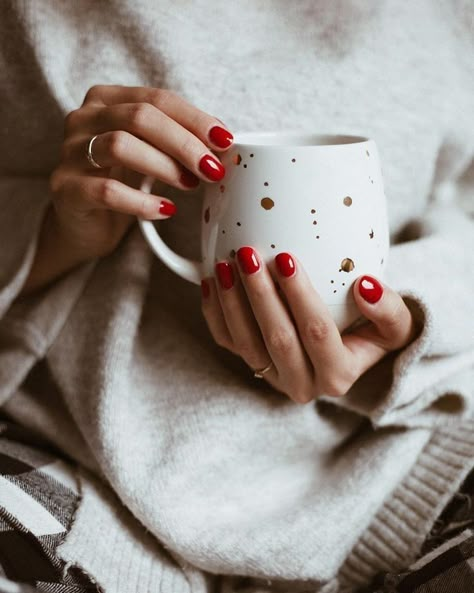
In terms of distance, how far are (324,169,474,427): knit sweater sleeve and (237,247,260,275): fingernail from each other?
0.18 metres

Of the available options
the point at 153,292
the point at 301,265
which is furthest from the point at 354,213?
the point at 153,292

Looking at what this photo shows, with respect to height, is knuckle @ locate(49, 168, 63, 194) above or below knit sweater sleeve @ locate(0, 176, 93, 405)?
above

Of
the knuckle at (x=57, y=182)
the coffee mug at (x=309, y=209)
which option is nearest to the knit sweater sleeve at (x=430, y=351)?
the coffee mug at (x=309, y=209)

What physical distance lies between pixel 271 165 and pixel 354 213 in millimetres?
73

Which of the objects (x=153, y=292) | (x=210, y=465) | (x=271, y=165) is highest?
(x=271, y=165)

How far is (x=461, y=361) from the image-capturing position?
653 mm

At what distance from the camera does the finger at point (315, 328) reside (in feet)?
1.56

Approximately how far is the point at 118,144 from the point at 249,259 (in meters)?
0.14

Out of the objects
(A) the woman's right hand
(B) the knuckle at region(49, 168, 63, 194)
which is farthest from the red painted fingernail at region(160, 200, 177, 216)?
(B) the knuckle at region(49, 168, 63, 194)

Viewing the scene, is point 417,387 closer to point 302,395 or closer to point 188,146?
point 302,395

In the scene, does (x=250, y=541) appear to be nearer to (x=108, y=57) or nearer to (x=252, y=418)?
(x=252, y=418)

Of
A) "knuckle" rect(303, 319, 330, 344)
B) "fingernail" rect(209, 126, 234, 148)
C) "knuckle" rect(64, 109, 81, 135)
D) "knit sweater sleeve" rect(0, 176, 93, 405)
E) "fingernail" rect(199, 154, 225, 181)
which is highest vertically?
"knuckle" rect(64, 109, 81, 135)

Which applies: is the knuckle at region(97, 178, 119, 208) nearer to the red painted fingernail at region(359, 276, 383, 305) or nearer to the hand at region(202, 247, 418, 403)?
the hand at region(202, 247, 418, 403)

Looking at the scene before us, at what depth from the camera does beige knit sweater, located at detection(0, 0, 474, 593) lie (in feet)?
2.01
